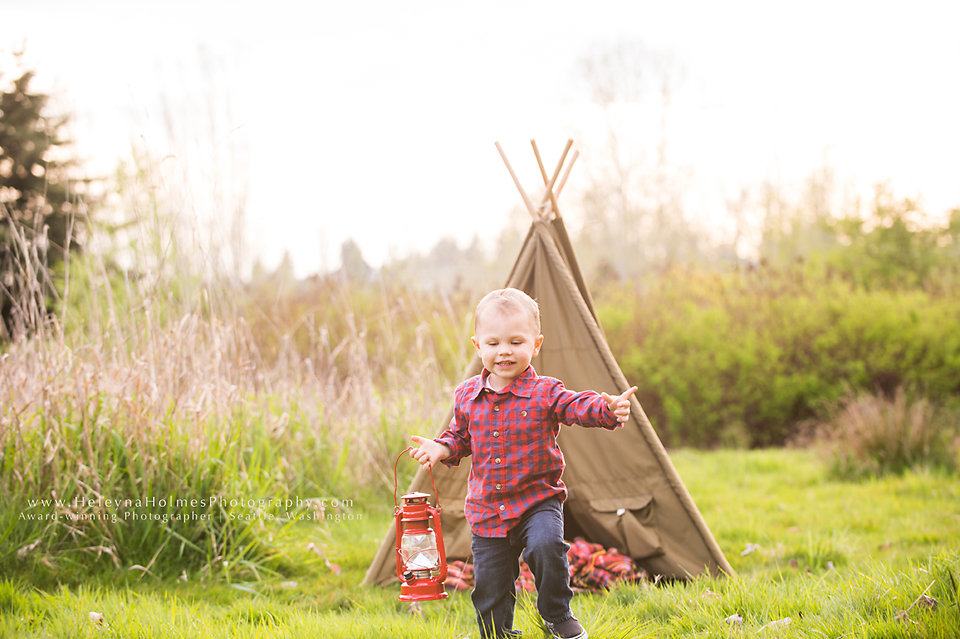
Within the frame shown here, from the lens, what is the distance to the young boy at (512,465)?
238 centimetres

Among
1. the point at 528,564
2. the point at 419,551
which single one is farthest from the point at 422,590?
the point at 528,564

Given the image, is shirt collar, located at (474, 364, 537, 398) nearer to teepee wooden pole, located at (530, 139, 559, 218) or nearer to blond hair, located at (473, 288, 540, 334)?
blond hair, located at (473, 288, 540, 334)

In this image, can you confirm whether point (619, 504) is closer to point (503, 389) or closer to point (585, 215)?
point (503, 389)

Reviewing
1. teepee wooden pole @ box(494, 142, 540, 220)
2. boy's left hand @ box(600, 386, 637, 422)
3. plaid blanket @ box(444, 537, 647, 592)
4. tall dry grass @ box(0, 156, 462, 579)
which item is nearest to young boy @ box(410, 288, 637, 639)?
boy's left hand @ box(600, 386, 637, 422)

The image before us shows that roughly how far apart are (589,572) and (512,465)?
127cm

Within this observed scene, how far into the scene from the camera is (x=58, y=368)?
371 cm

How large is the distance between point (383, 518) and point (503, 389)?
260 centimetres

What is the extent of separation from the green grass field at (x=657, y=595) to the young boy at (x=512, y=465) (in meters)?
0.19

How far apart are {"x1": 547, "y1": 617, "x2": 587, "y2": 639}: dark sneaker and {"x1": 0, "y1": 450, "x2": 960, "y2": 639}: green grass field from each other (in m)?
0.12

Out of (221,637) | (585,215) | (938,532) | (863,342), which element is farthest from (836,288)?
(585,215)

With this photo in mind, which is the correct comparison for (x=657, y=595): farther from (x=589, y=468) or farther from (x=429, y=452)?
(x=429, y=452)

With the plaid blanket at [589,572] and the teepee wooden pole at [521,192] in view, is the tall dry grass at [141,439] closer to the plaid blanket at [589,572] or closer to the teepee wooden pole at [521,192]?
the plaid blanket at [589,572]

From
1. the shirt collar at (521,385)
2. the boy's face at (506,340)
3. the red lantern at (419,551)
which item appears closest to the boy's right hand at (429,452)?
the red lantern at (419,551)

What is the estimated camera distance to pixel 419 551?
2.46 meters
